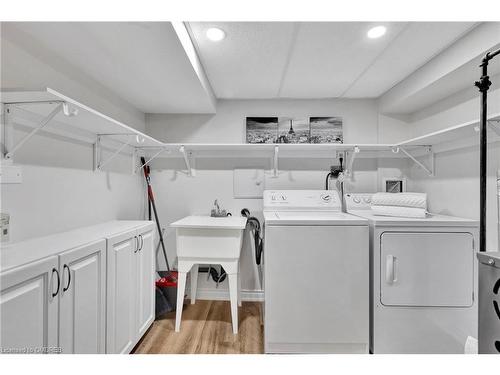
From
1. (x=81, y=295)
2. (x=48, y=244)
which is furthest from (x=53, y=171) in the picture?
(x=81, y=295)

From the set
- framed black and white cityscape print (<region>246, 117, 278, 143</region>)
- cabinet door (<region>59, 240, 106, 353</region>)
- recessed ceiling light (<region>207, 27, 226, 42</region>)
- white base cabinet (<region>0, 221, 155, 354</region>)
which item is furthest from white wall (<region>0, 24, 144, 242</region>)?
framed black and white cityscape print (<region>246, 117, 278, 143</region>)

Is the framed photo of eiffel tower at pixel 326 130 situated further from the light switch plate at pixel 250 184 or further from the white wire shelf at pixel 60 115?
the white wire shelf at pixel 60 115

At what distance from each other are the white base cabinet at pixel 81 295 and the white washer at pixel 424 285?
69.7 inches

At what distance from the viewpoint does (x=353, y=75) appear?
7.06 feet

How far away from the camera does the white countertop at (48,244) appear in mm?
995

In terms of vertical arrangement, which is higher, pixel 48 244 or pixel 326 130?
pixel 326 130

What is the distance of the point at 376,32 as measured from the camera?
1559 mm

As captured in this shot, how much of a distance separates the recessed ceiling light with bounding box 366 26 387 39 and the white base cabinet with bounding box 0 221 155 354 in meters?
2.10

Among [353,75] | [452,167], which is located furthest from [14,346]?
[452,167]

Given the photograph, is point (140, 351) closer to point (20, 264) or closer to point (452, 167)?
point (20, 264)

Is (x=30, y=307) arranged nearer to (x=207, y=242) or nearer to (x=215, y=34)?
(x=207, y=242)

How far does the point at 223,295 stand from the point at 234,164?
1.49 metres

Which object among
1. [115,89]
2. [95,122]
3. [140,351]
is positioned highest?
[115,89]
